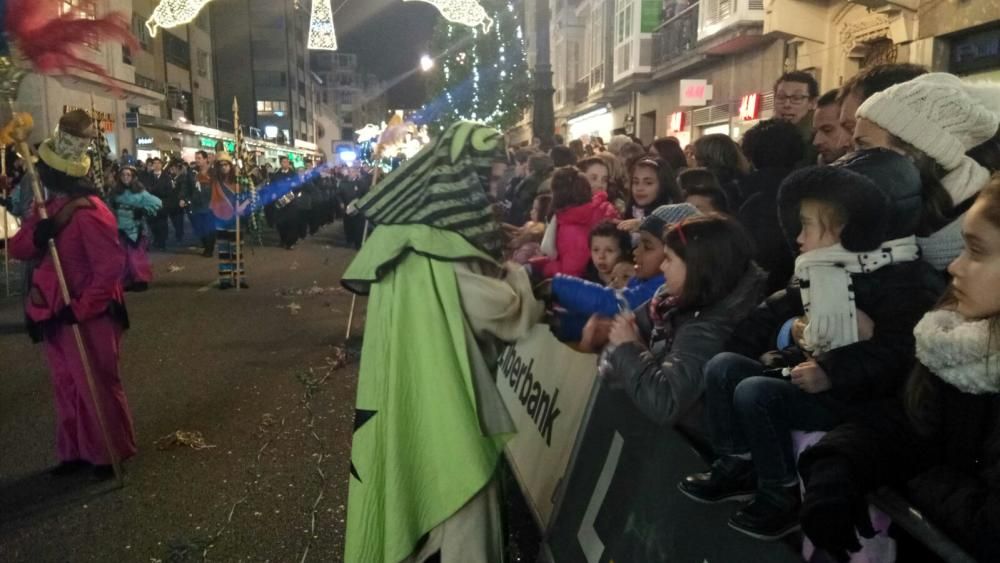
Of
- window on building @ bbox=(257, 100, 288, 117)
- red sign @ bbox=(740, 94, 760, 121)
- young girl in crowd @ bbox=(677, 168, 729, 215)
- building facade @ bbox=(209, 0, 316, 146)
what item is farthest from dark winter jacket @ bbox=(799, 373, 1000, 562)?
window on building @ bbox=(257, 100, 288, 117)

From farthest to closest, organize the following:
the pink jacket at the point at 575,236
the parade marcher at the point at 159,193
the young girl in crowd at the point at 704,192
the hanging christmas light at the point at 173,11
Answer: the parade marcher at the point at 159,193 → the hanging christmas light at the point at 173,11 → the pink jacket at the point at 575,236 → the young girl in crowd at the point at 704,192

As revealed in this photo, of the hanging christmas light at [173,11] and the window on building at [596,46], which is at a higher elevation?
the window on building at [596,46]

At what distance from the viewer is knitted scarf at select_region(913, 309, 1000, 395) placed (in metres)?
1.81

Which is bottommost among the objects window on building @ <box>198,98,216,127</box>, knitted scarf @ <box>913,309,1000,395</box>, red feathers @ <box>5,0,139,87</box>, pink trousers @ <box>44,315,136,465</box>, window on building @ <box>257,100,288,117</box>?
pink trousers @ <box>44,315,136,465</box>

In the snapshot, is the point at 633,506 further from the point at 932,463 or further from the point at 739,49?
the point at 739,49

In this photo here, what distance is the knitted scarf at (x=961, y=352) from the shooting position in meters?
1.81

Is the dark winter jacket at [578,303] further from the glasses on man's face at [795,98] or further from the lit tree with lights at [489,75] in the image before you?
the lit tree with lights at [489,75]

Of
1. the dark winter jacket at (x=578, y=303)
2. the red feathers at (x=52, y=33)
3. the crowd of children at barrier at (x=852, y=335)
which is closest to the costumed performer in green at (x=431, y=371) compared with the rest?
the crowd of children at barrier at (x=852, y=335)

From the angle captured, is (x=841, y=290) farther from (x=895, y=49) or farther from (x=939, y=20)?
(x=895, y=49)

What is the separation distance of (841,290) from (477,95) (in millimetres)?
32663

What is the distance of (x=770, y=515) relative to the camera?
217cm

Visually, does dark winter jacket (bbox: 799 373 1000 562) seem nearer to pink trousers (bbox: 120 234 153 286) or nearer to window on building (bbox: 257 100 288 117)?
pink trousers (bbox: 120 234 153 286)

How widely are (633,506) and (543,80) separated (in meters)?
11.8

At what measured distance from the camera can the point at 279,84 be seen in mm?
80688
